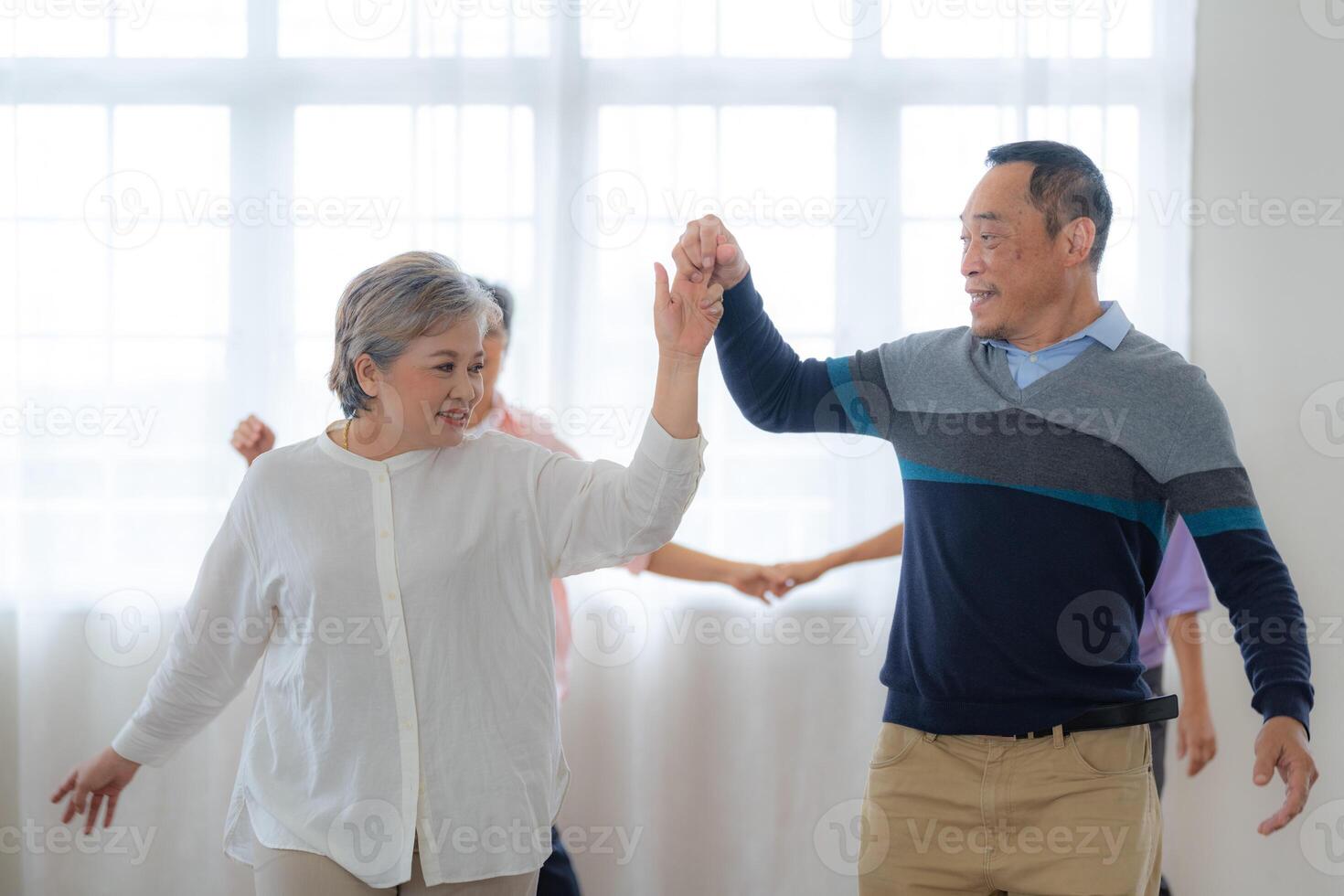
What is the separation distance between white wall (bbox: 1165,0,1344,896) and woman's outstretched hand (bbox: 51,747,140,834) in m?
2.50

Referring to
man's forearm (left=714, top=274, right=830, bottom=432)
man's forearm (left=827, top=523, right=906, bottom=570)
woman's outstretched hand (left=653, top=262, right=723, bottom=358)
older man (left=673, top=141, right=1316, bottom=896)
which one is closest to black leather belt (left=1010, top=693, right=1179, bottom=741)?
older man (left=673, top=141, right=1316, bottom=896)

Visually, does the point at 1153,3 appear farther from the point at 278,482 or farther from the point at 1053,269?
the point at 278,482

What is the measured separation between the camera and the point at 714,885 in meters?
2.80

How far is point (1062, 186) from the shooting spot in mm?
1598

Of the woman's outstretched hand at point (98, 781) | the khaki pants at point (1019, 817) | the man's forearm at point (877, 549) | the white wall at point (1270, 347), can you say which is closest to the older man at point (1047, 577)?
the khaki pants at point (1019, 817)

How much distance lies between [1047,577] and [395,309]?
3.24ft

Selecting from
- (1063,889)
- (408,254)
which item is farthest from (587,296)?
(1063,889)

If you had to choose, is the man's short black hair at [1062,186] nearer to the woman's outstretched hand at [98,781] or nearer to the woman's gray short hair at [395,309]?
the woman's gray short hair at [395,309]

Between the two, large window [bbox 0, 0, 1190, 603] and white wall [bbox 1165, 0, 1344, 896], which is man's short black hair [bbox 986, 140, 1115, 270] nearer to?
large window [bbox 0, 0, 1190, 603]

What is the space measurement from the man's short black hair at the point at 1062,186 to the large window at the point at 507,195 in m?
1.18

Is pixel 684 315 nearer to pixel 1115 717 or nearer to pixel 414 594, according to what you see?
pixel 414 594

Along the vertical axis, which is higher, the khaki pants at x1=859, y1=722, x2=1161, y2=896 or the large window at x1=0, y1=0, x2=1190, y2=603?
the large window at x1=0, y1=0, x2=1190, y2=603

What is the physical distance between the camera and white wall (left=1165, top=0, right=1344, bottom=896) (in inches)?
106

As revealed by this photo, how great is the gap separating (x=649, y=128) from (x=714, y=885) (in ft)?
6.67
